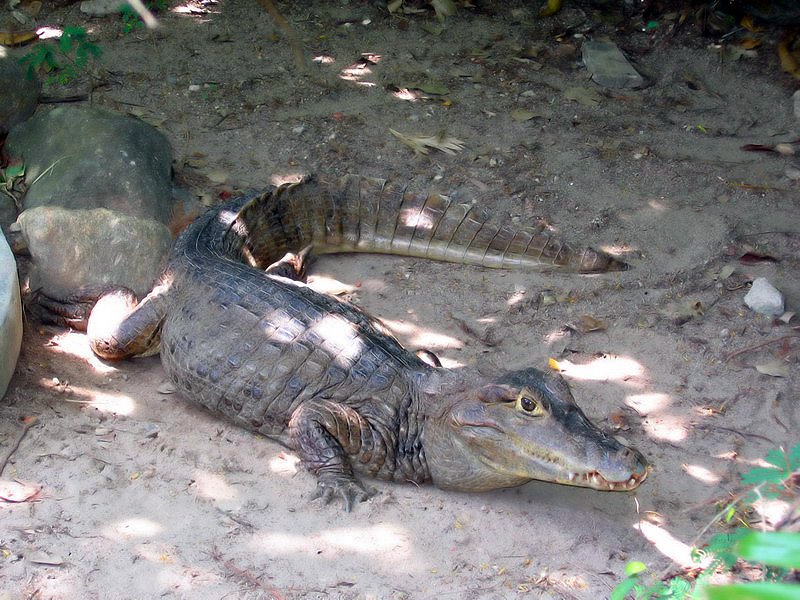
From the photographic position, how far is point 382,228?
5117 mm

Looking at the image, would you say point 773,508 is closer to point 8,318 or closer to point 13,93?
point 8,318

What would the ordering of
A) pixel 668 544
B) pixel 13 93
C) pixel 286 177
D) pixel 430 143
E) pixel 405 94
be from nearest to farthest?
pixel 668 544
pixel 13 93
pixel 286 177
pixel 430 143
pixel 405 94

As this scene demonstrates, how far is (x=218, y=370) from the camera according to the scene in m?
3.95

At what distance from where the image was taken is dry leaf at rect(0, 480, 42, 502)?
3293 millimetres

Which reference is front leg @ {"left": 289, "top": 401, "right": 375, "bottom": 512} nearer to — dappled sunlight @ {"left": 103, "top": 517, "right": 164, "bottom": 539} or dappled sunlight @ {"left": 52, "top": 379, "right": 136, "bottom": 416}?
dappled sunlight @ {"left": 103, "top": 517, "right": 164, "bottom": 539}

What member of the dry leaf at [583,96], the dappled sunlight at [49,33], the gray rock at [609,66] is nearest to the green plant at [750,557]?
the dry leaf at [583,96]

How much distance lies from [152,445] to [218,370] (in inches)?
18.4

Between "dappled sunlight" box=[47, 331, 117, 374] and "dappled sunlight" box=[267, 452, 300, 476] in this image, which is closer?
"dappled sunlight" box=[267, 452, 300, 476]

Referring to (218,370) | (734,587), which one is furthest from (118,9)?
(734,587)

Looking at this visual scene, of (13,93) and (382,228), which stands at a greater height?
(13,93)

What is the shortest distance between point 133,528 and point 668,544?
1979mm

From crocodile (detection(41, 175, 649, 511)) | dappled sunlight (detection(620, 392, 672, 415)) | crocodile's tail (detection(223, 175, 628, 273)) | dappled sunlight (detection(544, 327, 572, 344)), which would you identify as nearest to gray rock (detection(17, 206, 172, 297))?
crocodile (detection(41, 175, 649, 511))

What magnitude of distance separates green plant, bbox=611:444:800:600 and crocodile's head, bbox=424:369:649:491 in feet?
1.30

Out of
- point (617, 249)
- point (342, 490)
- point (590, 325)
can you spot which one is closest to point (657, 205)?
point (617, 249)
